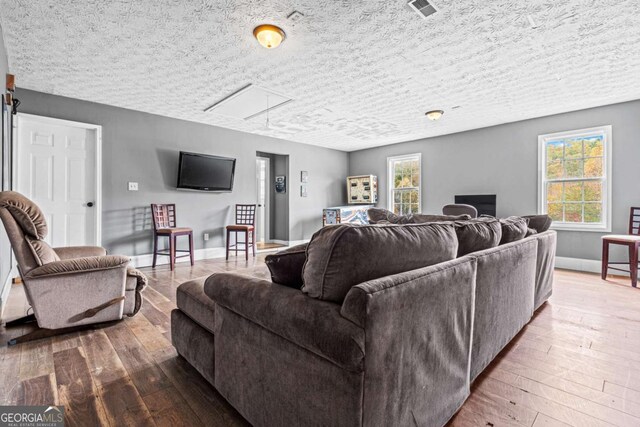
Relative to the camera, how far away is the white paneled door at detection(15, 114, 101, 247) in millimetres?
3857

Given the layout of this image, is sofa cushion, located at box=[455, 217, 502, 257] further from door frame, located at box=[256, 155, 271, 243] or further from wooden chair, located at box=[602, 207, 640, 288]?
door frame, located at box=[256, 155, 271, 243]

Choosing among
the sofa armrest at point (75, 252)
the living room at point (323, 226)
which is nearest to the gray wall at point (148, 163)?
the living room at point (323, 226)

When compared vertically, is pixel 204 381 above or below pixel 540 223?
below

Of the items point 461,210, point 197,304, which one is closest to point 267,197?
point 461,210

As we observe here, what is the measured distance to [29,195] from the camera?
12.7 feet

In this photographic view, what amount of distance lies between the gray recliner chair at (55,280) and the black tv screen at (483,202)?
18.3 ft

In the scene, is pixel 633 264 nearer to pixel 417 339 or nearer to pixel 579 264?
pixel 579 264

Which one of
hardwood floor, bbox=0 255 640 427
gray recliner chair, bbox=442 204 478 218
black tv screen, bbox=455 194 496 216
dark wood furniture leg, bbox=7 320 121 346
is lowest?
hardwood floor, bbox=0 255 640 427

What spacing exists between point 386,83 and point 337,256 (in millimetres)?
3210

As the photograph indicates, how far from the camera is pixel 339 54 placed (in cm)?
293

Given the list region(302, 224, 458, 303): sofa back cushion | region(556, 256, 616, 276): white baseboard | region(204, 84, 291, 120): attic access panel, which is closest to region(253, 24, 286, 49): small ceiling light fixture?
region(204, 84, 291, 120): attic access panel

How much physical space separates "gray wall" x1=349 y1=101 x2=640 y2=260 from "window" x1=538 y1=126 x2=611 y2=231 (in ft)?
0.30

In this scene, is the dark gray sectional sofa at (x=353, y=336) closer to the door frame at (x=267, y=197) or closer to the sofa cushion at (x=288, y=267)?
the sofa cushion at (x=288, y=267)

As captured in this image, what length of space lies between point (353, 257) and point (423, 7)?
7.09 feet
